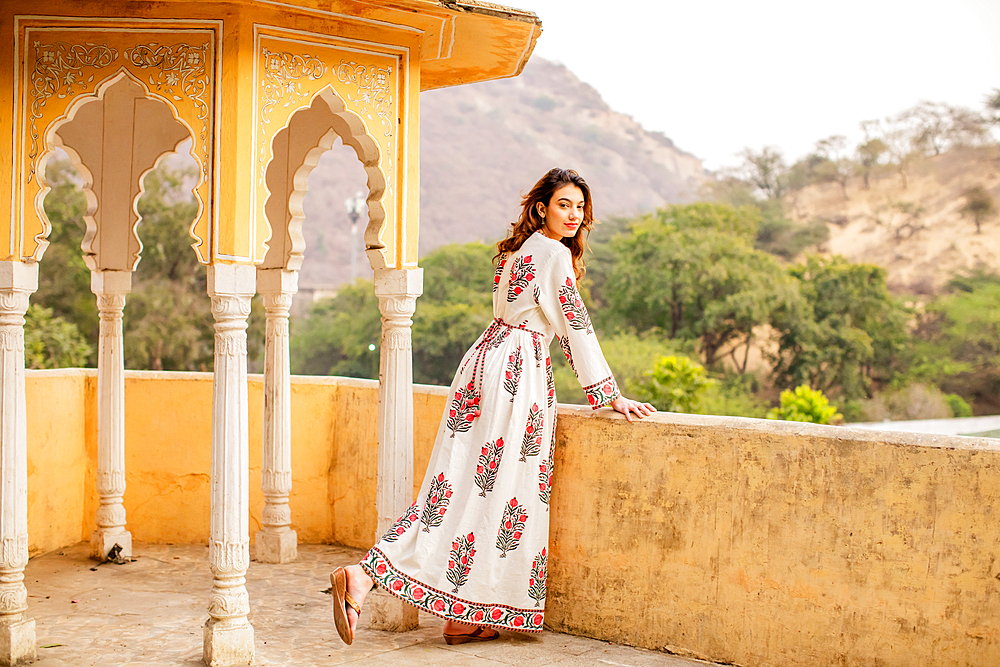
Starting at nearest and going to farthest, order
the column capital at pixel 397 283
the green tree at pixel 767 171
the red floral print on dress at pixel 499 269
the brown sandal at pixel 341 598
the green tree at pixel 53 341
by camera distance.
A: 1. the brown sandal at pixel 341 598
2. the red floral print on dress at pixel 499 269
3. the column capital at pixel 397 283
4. the green tree at pixel 53 341
5. the green tree at pixel 767 171

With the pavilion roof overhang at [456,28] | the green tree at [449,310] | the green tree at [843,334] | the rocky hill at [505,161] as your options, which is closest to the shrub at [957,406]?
the green tree at [843,334]

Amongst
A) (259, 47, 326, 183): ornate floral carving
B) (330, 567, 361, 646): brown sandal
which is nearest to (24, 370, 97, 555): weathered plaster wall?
(259, 47, 326, 183): ornate floral carving

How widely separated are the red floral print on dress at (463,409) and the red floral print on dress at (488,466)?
5.2 inches

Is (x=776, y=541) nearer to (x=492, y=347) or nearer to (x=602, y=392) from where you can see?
(x=602, y=392)

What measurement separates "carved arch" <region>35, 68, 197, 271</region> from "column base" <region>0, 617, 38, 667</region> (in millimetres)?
1947

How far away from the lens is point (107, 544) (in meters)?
4.94

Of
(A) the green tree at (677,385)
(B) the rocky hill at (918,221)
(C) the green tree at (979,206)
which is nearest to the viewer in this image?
(A) the green tree at (677,385)

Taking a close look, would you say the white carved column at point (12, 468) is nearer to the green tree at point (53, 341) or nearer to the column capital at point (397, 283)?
the column capital at point (397, 283)

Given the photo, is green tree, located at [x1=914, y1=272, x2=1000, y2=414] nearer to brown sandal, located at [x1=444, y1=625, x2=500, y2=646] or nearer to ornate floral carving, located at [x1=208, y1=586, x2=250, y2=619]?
brown sandal, located at [x1=444, y1=625, x2=500, y2=646]

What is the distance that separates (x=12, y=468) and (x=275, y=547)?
5.63 feet

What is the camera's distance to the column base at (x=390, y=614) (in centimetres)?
379

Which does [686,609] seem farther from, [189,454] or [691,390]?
[691,390]

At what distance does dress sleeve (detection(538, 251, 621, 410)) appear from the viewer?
138 inches

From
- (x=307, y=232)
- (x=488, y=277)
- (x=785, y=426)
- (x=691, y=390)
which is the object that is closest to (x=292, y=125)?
(x=785, y=426)
